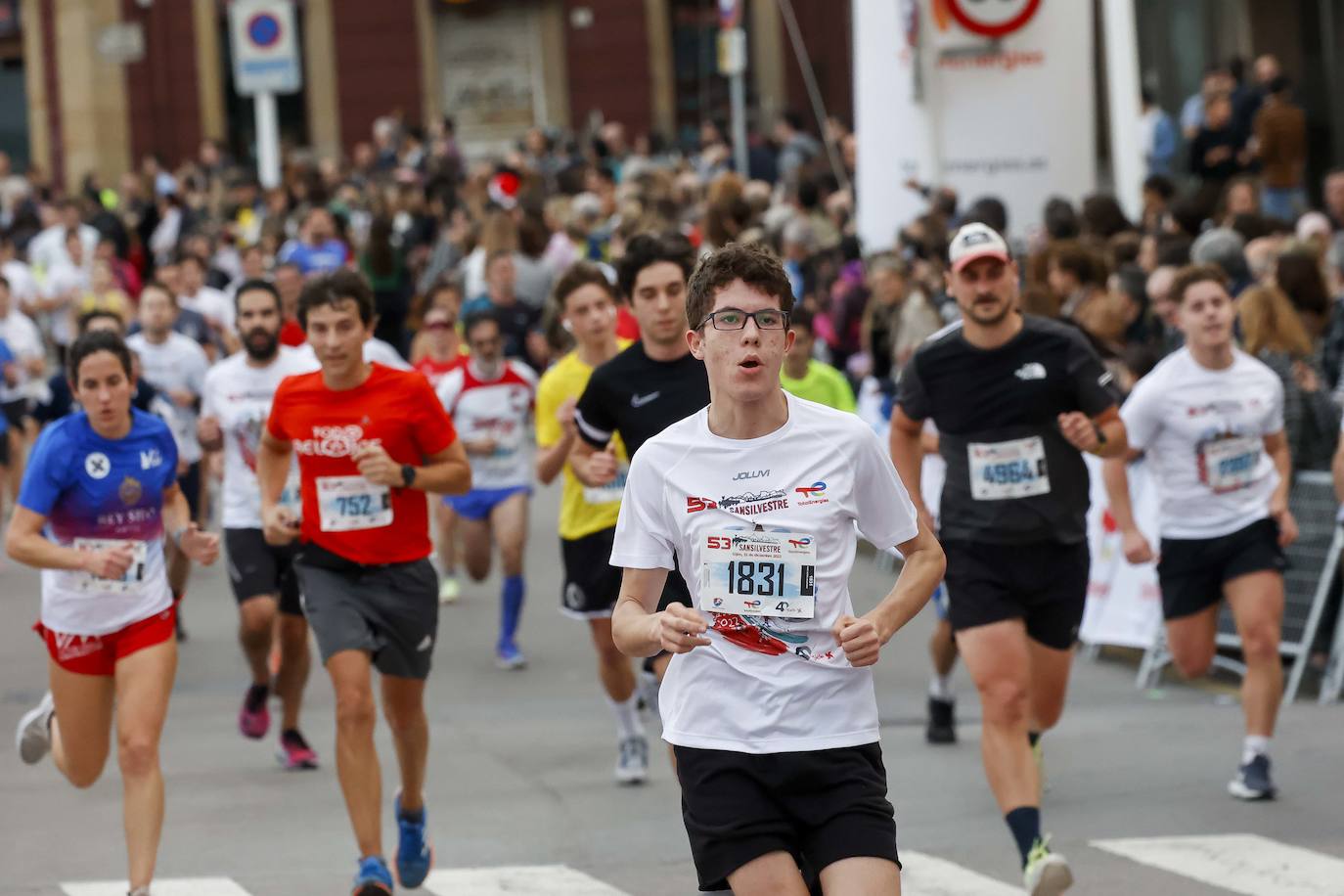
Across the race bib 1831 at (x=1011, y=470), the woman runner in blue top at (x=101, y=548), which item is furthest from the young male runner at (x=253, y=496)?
the race bib 1831 at (x=1011, y=470)

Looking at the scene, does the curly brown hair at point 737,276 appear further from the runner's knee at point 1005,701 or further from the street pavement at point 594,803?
the street pavement at point 594,803

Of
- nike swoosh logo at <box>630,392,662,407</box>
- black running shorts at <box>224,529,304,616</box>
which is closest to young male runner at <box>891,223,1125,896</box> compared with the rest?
nike swoosh logo at <box>630,392,662,407</box>

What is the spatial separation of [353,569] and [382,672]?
1.18 ft

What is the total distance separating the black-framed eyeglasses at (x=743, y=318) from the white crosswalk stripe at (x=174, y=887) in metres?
3.61

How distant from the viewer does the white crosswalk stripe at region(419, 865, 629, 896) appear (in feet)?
25.5

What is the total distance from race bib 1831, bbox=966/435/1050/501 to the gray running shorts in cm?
191

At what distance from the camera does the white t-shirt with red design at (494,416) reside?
12711 mm

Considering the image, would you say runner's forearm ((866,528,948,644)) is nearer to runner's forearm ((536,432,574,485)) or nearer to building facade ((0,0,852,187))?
runner's forearm ((536,432,574,485))

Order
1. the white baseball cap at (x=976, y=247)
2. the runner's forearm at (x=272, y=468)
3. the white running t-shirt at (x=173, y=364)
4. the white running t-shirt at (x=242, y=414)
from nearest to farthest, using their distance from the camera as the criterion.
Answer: the white baseball cap at (x=976, y=247), the runner's forearm at (x=272, y=468), the white running t-shirt at (x=242, y=414), the white running t-shirt at (x=173, y=364)

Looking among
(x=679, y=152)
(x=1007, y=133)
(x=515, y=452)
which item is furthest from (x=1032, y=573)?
(x=679, y=152)

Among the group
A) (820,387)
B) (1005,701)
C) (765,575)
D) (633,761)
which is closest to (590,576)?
(633,761)

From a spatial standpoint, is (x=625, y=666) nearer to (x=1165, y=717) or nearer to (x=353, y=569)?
(x=353, y=569)

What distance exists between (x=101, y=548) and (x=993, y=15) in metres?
A: 11.6

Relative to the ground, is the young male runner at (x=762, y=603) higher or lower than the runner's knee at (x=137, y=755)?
higher
